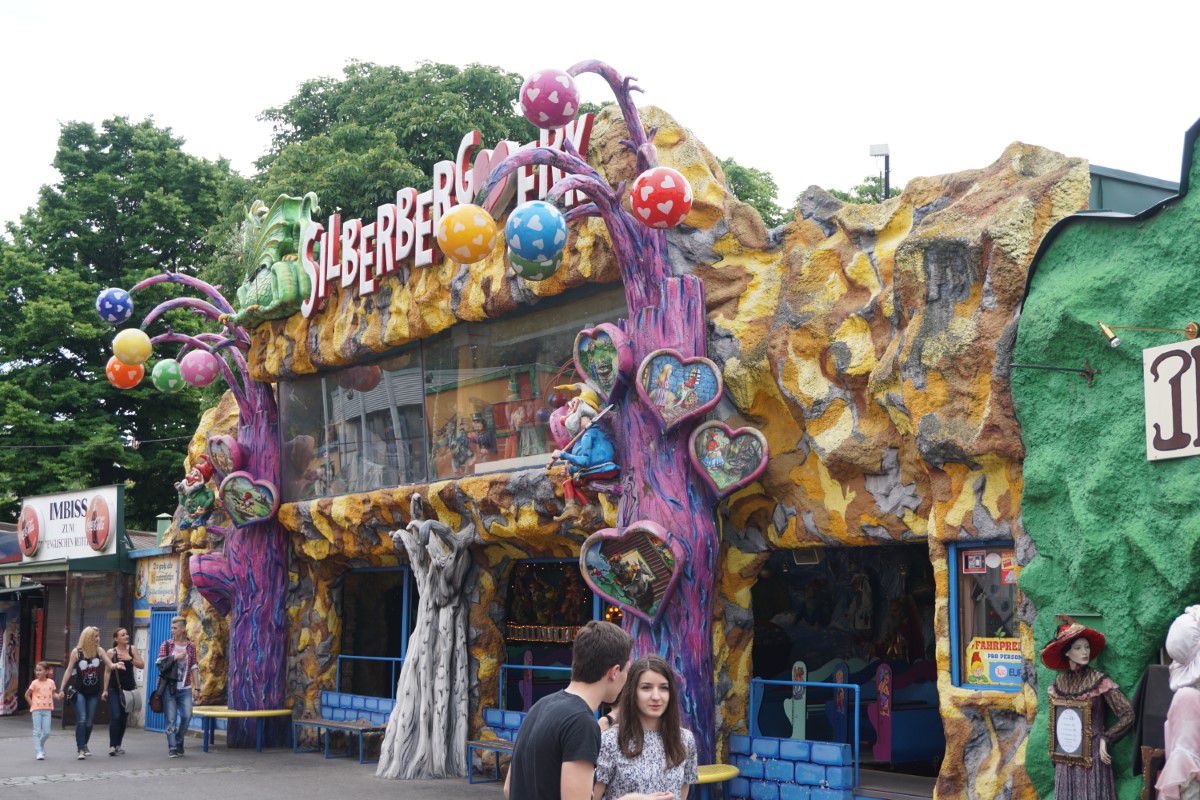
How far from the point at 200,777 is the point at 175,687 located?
80.5 inches

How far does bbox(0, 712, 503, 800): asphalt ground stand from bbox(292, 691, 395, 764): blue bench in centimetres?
31

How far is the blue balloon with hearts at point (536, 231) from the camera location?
10328 millimetres

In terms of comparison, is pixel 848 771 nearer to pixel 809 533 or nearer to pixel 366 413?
pixel 809 533

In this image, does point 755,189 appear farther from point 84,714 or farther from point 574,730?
point 574,730

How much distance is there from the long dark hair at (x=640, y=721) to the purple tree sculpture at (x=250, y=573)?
505 inches

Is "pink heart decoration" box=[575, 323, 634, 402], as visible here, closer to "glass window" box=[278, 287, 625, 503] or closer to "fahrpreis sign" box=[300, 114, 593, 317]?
"glass window" box=[278, 287, 625, 503]

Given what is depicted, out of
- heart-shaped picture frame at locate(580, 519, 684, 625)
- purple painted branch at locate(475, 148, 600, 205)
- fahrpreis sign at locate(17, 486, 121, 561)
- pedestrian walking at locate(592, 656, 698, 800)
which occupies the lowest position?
pedestrian walking at locate(592, 656, 698, 800)

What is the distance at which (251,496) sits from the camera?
16.9 meters

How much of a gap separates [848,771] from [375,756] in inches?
291

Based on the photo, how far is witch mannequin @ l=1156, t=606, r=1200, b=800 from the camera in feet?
23.2

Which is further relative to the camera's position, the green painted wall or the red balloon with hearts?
the red balloon with hearts

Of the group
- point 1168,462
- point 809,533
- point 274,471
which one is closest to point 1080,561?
point 1168,462

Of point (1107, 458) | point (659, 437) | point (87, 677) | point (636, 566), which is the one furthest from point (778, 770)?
point (87, 677)

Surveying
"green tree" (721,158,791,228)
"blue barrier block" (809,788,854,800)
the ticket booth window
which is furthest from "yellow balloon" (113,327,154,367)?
"green tree" (721,158,791,228)
